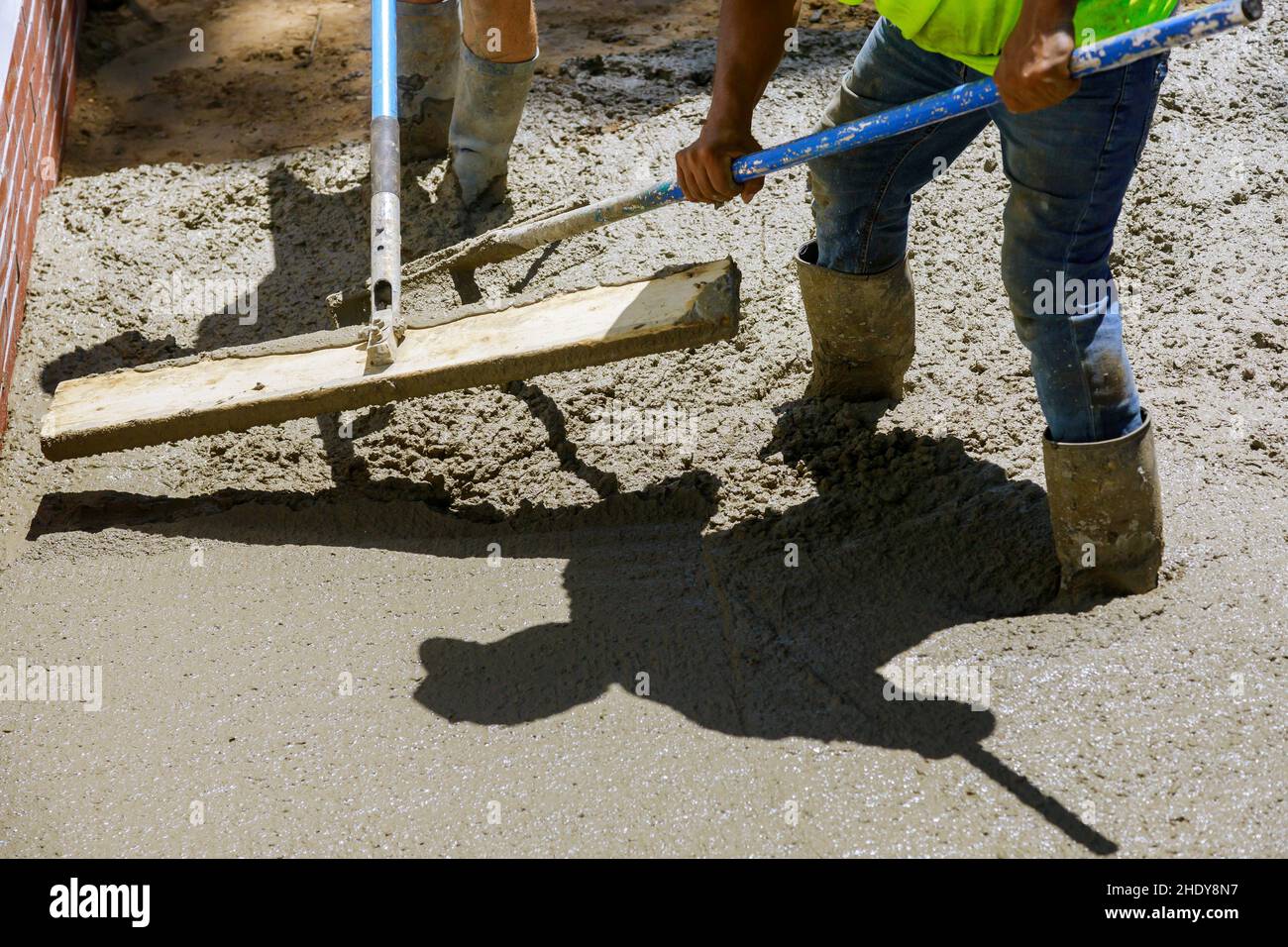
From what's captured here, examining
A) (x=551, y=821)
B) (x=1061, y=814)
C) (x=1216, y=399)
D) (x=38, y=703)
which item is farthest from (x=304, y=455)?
(x=1216, y=399)

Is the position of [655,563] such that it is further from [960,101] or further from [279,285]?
[279,285]

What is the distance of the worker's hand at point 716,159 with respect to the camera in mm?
2090

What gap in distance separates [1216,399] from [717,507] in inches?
41.0

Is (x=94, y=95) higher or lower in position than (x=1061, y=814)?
higher

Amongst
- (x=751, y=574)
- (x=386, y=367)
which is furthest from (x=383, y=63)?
(x=751, y=574)

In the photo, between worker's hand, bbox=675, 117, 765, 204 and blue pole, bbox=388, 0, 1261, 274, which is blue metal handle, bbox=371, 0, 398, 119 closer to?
blue pole, bbox=388, 0, 1261, 274

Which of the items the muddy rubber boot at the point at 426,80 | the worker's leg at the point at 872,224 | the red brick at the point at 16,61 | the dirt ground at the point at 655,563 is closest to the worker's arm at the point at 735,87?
the worker's leg at the point at 872,224

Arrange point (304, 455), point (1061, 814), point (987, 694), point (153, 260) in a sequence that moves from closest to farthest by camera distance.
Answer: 1. point (1061, 814)
2. point (987, 694)
3. point (304, 455)
4. point (153, 260)

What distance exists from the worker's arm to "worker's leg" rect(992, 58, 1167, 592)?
41 cm

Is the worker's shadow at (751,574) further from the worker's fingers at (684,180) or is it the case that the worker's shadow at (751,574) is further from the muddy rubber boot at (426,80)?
the muddy rubber boot at (426,80)

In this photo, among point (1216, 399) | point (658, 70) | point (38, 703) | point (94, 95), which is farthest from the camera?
point (94, 95)

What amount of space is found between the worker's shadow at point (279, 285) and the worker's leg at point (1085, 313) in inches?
69.4

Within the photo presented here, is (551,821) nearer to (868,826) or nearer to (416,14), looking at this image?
(868,826)

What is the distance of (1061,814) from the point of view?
1.70 meters
